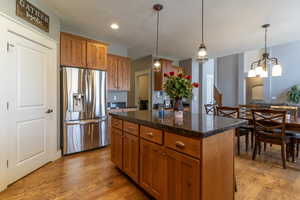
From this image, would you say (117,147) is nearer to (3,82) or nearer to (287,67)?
(3,82)

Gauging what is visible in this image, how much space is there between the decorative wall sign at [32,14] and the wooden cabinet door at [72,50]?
0.43 metres

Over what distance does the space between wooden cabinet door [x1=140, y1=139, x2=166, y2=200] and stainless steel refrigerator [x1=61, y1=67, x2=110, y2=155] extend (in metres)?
1.97

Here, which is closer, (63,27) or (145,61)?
(63,27)

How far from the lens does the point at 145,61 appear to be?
591 centimetres

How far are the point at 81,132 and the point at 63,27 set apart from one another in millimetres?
2390

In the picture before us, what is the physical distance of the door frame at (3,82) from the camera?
1.99 metres

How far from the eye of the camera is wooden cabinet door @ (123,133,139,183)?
1969 millimetres

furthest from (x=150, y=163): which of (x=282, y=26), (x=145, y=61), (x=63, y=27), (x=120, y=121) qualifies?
(x=145, y=61)

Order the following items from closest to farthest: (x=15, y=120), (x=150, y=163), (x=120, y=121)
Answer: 1. (x=150, y=163)
2. (x=15, y=120)
3. (x=120, y=121)

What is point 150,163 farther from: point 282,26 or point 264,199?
point 282,26

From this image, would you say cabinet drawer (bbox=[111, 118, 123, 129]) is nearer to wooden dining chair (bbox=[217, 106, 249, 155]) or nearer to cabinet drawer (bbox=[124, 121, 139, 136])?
cabinet drawer (bbox=[124, 121, 139, 136])

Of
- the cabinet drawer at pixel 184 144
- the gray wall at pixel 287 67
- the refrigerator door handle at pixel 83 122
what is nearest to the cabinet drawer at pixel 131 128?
the cabinet drawer at pixel 184 144

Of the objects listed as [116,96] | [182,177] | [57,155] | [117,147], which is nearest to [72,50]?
[116,96]

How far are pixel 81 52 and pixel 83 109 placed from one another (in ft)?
4.07
